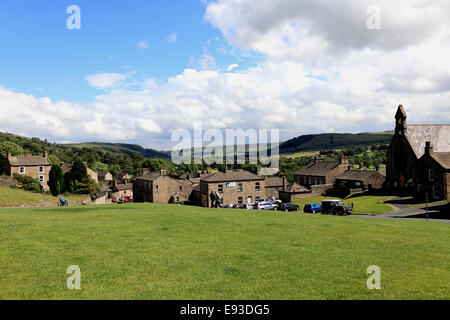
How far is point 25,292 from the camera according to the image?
10094 mm

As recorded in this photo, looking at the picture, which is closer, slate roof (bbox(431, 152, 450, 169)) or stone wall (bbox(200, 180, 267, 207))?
slate roof (bbox(431, 152, 450, 169))

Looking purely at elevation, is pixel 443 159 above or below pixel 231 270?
above

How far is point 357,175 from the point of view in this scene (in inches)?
3039

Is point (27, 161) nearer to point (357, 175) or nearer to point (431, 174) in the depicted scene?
point (357, 175)

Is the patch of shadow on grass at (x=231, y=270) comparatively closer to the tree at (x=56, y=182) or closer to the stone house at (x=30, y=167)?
the tree at (x=56, y=182)

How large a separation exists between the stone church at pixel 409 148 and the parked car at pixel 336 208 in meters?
27.6

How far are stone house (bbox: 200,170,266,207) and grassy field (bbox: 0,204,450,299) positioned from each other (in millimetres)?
49092

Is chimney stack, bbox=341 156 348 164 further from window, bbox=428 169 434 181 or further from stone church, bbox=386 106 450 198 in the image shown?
window, bbox=428 169 434 181

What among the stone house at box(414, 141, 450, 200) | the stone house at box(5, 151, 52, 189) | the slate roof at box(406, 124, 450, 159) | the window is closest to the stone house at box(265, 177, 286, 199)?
the slate roof at box(406, 124, 450, 159)

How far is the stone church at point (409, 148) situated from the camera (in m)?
64.8

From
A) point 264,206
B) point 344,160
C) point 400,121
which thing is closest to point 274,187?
point 344,160

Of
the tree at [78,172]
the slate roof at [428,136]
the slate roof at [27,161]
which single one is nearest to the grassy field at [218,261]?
the slate roof at [428,136]

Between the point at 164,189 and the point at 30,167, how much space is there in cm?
3786

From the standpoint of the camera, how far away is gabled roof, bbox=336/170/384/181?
7398 centimetres
